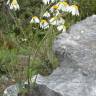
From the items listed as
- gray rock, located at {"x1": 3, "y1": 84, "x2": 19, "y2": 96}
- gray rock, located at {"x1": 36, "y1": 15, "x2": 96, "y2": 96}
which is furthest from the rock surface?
gray rock, located at {"x1": 3, "y1": 84, "x2": 19, "y2": 96}

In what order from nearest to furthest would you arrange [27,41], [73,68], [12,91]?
[73,68] → [12,91] → [27,41]

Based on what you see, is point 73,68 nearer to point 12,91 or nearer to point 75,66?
point 75,66

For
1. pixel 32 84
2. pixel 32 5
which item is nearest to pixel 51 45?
pixel 32 84

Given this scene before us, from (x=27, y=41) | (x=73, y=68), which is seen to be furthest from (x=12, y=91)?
(x=27, y=41)

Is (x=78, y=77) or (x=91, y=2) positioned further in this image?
(x=91, y=2)

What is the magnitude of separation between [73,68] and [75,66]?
0.10 ft

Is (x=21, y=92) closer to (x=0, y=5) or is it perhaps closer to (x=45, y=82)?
(x=45, y=82)

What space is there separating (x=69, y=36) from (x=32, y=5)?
3.06 metres

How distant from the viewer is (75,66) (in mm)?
3699

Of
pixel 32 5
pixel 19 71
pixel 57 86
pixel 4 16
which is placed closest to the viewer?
pixel 57 86

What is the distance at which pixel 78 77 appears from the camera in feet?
11.6

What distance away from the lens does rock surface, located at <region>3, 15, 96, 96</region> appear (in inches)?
133

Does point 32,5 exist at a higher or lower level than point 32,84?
higher

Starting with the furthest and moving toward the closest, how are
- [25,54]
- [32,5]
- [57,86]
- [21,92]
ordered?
[32,5] < [25,54] < [21,92] < [57,86]
